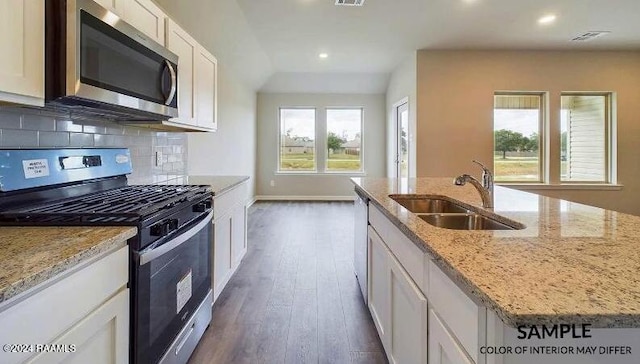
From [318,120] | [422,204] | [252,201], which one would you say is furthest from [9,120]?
[318,120]

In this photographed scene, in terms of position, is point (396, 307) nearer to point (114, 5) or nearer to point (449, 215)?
point (449, 215)

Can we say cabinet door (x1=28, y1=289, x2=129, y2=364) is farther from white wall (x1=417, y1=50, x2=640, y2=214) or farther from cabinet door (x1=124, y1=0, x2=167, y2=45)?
white wall (x1=417, y1=50, x2=640, y2=214)

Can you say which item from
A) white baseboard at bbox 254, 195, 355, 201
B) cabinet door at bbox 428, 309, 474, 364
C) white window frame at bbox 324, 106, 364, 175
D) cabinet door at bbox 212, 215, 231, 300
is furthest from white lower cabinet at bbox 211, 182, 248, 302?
white window frame at bbox 324, 106, 364, 175

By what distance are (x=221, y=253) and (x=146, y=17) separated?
1584mm

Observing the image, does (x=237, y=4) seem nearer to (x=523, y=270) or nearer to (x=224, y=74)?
(x=224, y=74)

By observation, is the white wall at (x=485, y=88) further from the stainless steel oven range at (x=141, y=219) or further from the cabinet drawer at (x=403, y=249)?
the stainless steel oven range at (x=141, y=219)

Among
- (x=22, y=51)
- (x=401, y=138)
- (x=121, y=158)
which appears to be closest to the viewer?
(x=22, y=51)

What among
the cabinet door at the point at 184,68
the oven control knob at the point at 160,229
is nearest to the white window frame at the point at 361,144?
the cabinet door at the point at 184,68

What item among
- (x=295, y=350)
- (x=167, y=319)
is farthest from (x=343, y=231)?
(x=167, y=319)

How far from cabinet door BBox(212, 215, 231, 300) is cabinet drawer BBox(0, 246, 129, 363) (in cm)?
127

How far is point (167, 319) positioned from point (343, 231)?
12.4 ft

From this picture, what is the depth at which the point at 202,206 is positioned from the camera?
205 centimetres

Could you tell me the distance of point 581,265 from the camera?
889 millimetres

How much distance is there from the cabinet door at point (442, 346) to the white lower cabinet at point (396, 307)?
0.18 ft
